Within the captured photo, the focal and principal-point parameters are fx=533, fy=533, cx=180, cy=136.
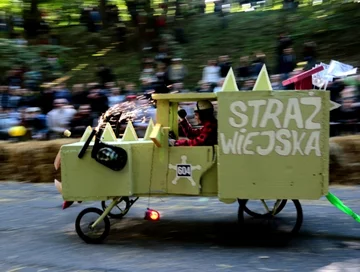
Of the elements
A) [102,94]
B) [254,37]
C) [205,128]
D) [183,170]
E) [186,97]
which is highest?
[254,37]

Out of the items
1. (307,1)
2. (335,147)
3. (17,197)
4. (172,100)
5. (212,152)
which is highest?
(307,1)

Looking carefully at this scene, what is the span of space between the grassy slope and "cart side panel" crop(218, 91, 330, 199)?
942 centimetres

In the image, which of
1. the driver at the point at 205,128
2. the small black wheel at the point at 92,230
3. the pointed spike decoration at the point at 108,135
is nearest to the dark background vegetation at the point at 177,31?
the pointed spike decoration at the point at 108,135

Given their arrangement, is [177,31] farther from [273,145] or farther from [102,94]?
[273,145]

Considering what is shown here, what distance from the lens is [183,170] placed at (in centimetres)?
662

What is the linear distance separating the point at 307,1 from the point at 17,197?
14.2 m

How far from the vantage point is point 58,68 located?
58.0 ft

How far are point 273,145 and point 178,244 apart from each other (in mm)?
1764

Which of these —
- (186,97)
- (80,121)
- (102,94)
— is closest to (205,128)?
(186,97)

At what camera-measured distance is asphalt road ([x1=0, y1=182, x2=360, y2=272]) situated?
591 cm

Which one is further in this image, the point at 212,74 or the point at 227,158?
the point at 212,74

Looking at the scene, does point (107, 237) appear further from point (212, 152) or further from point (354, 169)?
point (354, 169)

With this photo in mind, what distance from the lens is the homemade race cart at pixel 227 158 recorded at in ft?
20.1

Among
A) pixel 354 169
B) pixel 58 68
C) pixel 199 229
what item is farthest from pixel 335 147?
pixel 58 68
